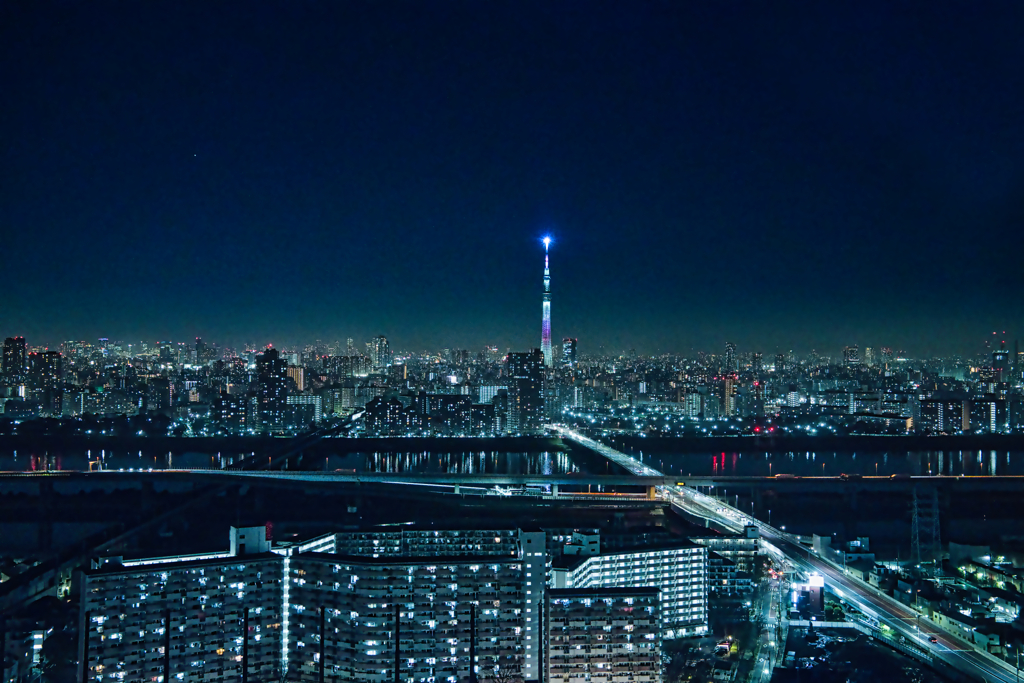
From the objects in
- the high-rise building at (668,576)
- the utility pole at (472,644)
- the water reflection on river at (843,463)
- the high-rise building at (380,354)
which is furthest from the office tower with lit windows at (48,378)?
the utility pole at (472,644)

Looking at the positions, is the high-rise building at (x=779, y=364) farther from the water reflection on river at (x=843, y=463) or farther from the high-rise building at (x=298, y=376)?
the high-rise building at (x=298, y=376)

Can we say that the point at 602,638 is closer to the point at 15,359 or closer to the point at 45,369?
the point at 15,359

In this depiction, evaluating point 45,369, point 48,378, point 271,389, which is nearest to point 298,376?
point 271,389

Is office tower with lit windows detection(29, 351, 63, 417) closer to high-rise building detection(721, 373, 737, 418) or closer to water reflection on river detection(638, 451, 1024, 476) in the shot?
water reflection on river detection(638, 451, 1024, 476)

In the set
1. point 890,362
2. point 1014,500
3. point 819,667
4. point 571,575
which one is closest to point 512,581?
point 571,575

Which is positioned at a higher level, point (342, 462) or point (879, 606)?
point (879, 606)

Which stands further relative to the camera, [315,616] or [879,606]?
[879,606]
